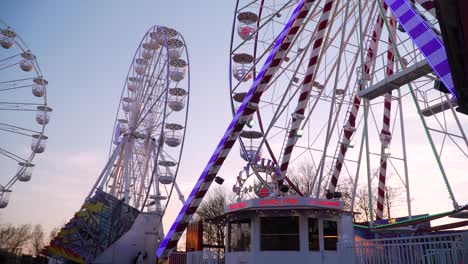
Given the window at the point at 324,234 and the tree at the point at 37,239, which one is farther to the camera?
the tree at the point at 37,239

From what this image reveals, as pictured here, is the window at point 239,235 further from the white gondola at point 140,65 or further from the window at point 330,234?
the white gondola at point 140,65

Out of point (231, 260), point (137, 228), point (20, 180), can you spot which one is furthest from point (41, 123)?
point (231, 260)

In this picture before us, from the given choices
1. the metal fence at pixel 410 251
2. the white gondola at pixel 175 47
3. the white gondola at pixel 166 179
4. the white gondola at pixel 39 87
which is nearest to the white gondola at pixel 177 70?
the white gondola at pixel 175 47

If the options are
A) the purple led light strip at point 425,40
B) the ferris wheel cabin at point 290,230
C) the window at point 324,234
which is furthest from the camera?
the window at point 324,234

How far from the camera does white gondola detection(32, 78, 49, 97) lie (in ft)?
114

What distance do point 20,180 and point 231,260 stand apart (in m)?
23.5

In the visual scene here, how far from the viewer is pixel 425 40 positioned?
27.4 feet

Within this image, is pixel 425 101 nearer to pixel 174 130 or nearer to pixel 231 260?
pixel 231 260

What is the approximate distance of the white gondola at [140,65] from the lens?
104 ft

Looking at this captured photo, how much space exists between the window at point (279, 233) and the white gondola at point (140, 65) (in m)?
20.1

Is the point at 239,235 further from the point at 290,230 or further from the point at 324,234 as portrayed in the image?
the point at 324,234

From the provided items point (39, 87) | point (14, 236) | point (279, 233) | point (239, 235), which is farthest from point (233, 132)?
point (14, 236)

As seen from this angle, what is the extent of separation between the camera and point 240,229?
15.7m

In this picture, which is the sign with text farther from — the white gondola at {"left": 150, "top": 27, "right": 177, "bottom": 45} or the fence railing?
the white gondola at {"left": 150, "top": 27, "right": 177, "bottom": 45}
